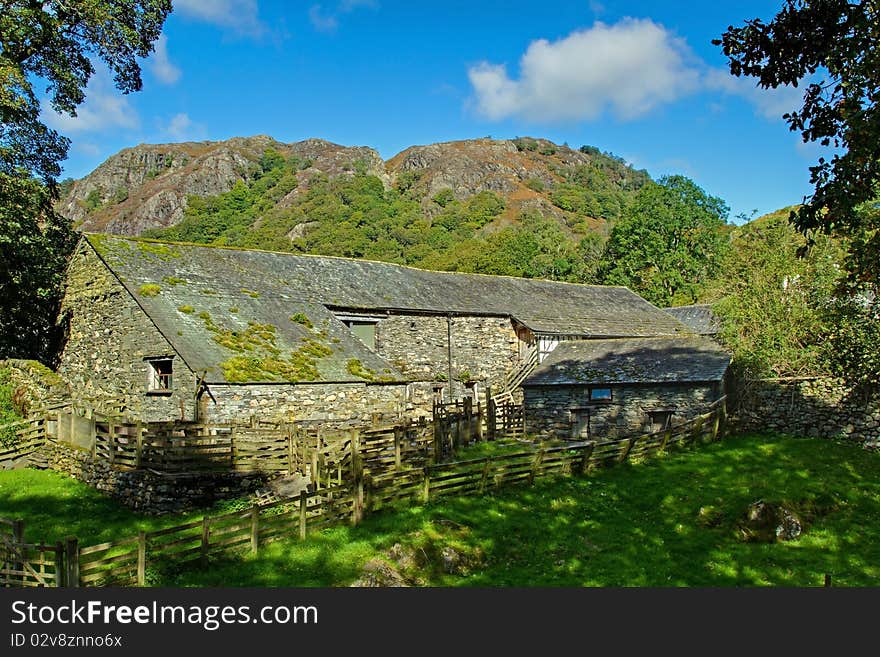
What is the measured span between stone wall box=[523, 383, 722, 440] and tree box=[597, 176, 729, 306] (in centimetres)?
3314

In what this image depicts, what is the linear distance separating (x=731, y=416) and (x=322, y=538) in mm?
17231

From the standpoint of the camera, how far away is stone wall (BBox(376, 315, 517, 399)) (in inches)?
1197

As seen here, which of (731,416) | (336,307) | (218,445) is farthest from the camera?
(336,307)

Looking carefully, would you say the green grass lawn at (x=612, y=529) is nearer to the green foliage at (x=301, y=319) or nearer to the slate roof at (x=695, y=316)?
the green foliage at (x=301, y=319)

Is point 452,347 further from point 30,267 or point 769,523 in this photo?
point 769,523

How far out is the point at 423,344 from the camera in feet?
103

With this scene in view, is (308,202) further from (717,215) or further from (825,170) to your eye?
(825,170)

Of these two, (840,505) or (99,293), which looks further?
(99,293)

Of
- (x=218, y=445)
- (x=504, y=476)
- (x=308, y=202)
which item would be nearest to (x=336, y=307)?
(x=218, y=445)

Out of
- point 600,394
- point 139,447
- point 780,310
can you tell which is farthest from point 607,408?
point 139,447

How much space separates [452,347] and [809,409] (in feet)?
52.5

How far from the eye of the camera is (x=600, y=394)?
87.3 feet

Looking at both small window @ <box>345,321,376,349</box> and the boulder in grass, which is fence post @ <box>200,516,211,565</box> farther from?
small window @ <box>345,321,376,349</box>

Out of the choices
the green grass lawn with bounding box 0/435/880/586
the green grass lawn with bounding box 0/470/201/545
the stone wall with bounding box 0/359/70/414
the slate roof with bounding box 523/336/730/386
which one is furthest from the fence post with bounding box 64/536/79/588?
the slate roof with bounding box 523/336/730/386
